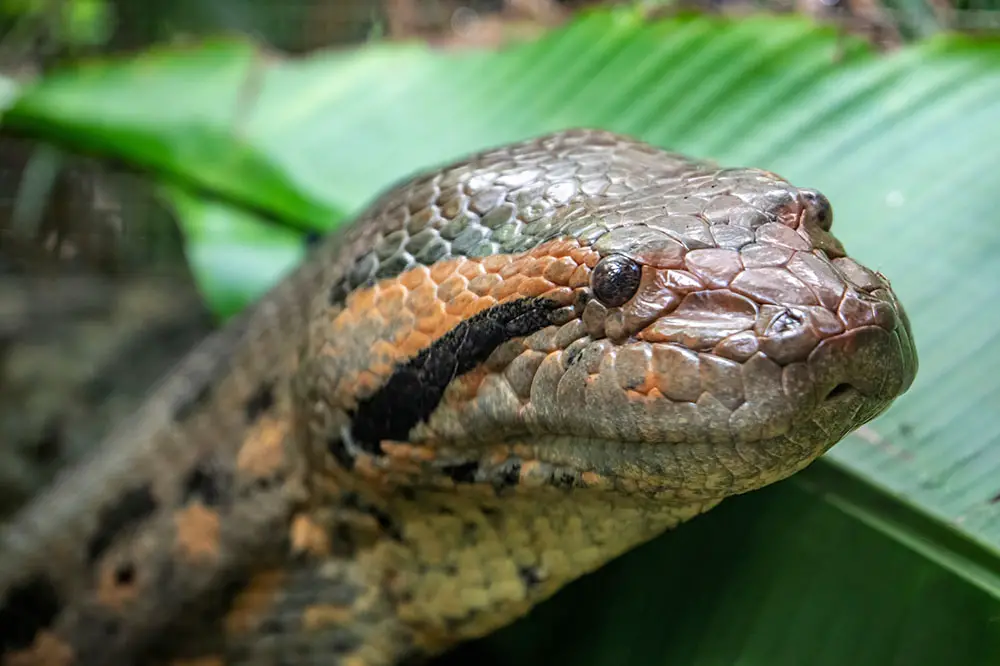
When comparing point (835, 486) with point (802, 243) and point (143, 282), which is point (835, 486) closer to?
point (802, 243)

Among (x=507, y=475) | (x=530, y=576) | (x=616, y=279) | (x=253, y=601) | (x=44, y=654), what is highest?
(x=616, y=279)

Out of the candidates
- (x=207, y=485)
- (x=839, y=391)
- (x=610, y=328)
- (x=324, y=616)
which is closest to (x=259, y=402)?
(x=207, y=485)

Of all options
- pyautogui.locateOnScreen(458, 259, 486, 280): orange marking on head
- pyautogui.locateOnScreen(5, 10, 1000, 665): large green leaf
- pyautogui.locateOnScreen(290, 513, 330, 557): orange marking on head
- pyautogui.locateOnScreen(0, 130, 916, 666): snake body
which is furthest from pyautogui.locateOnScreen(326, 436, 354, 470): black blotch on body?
pyautogui.locateOnScreen(5, 10, 1000, 665): large green leaf

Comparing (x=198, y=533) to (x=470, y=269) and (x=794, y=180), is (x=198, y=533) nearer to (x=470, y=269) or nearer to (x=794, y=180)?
(x=470, y=269)

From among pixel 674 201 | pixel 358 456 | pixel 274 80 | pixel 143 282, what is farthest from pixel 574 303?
pixel 143 282

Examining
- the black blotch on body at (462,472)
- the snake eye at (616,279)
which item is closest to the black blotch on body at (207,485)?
the black blotch on body at (462,472)

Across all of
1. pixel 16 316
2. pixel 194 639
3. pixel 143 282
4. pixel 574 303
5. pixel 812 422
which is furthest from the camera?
pixel 143 282

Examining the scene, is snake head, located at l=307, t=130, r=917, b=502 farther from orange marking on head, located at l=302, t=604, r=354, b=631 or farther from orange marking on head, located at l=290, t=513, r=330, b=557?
orange marking on head, located at l=302, t=604, r=354, b=631
